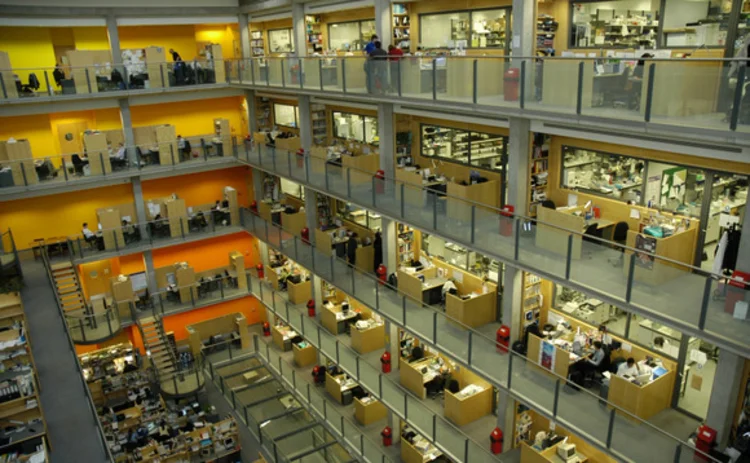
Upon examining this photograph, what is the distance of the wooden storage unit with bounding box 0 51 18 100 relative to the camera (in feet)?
51.8

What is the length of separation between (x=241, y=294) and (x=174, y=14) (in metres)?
9.09

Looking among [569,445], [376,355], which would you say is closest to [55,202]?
[376,355]

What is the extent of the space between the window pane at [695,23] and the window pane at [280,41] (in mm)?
13011

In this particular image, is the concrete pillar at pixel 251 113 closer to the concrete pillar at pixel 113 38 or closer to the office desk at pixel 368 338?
the concrete pillar at pixel 113 38

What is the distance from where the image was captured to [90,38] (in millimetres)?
19062

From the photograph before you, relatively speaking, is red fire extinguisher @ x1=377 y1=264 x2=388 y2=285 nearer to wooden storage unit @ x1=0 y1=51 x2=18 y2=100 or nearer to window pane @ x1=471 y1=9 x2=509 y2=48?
window pane @ x1=471 y1=9 x2=509 y2=48

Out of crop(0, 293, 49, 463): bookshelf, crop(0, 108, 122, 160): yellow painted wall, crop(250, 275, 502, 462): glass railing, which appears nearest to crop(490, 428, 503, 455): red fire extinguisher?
crop(250, 275, 502, 462): glass railing

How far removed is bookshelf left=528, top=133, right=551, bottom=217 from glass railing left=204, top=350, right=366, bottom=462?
644cm

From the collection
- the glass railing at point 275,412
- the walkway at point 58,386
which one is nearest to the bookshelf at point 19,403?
the walkway at point 58,386

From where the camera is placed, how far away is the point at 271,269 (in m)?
19.1

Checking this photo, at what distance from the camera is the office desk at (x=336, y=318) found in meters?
16.2

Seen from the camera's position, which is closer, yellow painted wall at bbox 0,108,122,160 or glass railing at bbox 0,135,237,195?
glass railing at bbox 0,135,237,195

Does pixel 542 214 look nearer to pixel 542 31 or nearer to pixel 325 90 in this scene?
pixel 542 31

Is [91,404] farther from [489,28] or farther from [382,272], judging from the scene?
[489,28]
